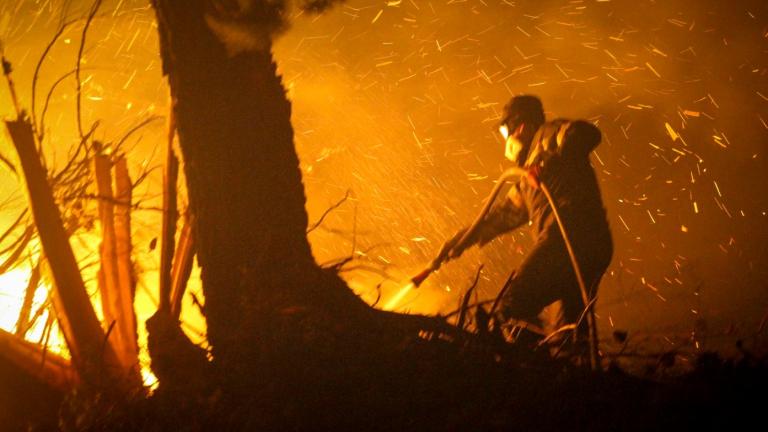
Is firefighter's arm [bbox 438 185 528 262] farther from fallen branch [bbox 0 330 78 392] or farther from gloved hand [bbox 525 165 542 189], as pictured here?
fallen branch [bbox 0 330 78 392]

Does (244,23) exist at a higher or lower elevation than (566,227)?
higher

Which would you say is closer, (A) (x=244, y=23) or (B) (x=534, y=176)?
(A) (x=244, y=23)

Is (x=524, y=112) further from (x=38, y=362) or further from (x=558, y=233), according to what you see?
(x=38, y=362)

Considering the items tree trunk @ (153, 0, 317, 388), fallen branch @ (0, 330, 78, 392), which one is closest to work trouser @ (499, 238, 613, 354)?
tree trunk @ (153, 0, 317, 388)

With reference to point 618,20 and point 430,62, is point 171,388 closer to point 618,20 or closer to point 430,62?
point 430,62

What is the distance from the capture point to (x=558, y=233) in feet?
14.4

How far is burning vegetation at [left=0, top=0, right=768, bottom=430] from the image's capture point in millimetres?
2738

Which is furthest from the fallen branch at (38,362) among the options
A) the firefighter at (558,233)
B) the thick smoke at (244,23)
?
the firefighter at (558,233)

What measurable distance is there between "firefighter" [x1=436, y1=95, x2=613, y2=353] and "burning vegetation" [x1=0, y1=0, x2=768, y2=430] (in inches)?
18.1

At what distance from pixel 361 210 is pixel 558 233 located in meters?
8.12

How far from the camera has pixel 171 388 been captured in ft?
9.38

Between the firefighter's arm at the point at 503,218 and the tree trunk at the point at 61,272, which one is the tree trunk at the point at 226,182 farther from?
the firefighter's arm at the point at 503,218

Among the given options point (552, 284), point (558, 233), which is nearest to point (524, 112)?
point (558, 233)

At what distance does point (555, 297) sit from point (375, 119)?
279 inches
